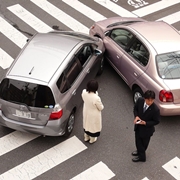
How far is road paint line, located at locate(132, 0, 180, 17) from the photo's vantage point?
41.3ft

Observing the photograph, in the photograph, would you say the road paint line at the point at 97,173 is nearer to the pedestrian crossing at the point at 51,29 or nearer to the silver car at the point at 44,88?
the pedestrian crossing at the point at 51,29

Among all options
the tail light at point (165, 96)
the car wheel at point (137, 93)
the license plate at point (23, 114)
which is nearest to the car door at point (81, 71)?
the license plate at point (23, 114)

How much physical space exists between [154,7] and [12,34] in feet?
17.7

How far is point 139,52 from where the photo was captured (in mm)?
8227

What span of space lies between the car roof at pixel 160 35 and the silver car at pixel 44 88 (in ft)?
5.76

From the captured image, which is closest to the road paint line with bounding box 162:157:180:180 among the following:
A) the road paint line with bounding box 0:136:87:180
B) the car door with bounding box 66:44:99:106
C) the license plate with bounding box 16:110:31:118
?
the road paint line with bounding box 0:136:87:180

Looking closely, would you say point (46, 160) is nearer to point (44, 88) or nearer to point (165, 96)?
point (44, 88)

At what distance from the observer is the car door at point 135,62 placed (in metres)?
8.00

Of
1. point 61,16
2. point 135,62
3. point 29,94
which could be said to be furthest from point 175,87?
point 61,16

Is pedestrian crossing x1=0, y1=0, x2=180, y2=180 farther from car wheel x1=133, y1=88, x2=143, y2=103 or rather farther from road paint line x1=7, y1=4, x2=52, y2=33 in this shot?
car wheel x1=133, y1=88, x2=143, y2=103

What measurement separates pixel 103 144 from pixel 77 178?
105cm

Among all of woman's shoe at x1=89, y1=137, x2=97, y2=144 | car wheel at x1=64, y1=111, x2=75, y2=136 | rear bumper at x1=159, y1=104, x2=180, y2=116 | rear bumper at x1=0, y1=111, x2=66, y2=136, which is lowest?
woman's shoe at x1=89, y1=137, x2=97, y2=144

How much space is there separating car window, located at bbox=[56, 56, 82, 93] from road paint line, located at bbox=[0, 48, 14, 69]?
2861mm

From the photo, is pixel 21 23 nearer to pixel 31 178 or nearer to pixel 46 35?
pixel 46 35
